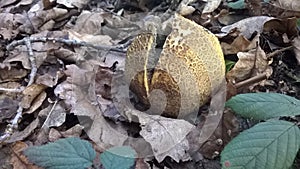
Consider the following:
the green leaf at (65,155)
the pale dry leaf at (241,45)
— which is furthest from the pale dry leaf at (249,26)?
the green leaf at (65,155)

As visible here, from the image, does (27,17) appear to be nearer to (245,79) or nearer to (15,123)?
(15,123)

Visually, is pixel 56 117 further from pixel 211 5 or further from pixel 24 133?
pixel 211 5

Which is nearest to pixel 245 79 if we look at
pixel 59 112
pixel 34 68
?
pixel 59 112

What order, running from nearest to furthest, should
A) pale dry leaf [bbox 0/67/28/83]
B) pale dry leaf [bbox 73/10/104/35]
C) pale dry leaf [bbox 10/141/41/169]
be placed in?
pale dry leaf [bbox 10/141/41/169] < pale dry leaf [bbox 0/67/28/83] < pale dry leaf [bbox 73/10/104/35]

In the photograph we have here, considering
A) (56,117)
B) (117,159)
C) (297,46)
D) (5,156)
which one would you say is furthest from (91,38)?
(117,159)

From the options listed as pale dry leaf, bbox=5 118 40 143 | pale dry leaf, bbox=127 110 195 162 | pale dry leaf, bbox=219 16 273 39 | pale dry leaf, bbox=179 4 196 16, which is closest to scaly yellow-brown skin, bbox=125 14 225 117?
pale dry leaf, bbox=127 110 195 162

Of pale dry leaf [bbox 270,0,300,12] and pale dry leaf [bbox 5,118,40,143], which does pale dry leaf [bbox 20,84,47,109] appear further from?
pale dry leaf [bbox 270,0,300,12]
